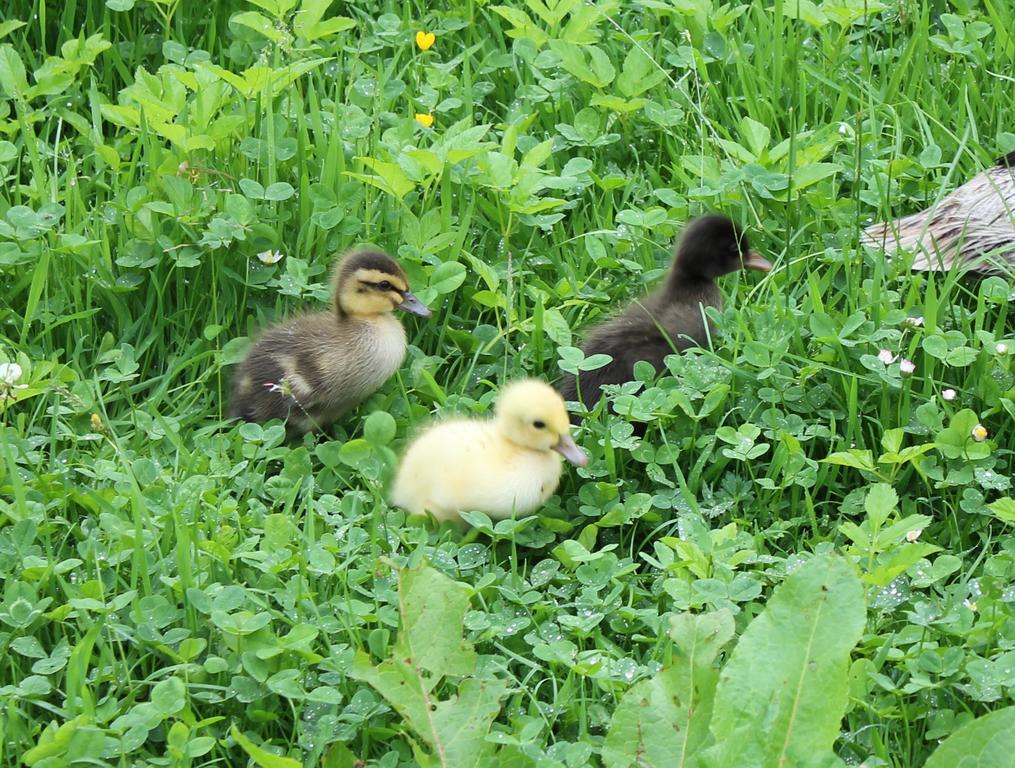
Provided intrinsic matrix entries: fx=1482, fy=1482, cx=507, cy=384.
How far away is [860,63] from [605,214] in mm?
1228

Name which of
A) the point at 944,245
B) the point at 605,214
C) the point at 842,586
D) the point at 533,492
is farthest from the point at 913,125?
the point at 842,586

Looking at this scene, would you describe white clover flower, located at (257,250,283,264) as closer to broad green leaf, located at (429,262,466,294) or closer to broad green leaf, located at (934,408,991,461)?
broad green leaf, located at (429,262,466,294)

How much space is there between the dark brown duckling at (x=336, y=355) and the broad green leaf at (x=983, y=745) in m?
1.99

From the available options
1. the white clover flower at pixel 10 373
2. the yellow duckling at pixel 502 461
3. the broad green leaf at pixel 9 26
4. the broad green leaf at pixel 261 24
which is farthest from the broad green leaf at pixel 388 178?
the broad green leaf at pixel 9 26

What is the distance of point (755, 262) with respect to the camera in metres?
4.30

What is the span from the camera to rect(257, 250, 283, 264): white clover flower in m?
4.39

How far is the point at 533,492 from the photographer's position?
3.60 meters

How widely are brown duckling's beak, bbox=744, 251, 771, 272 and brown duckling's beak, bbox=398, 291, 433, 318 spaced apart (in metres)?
0.93

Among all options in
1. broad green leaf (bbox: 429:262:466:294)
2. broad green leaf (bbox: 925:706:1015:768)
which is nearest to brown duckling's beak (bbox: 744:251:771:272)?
broad green leaf (bbox: 429:262:466:294)

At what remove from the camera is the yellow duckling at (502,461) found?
140 inches

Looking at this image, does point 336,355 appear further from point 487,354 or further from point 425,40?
point 425,40

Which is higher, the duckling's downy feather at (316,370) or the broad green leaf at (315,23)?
the broad green leaf at (315,23)

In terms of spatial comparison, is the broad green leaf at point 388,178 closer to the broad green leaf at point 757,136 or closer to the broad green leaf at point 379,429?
the broad green leaf at point 379,429

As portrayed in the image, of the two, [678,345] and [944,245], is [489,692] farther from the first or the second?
[944,245]
